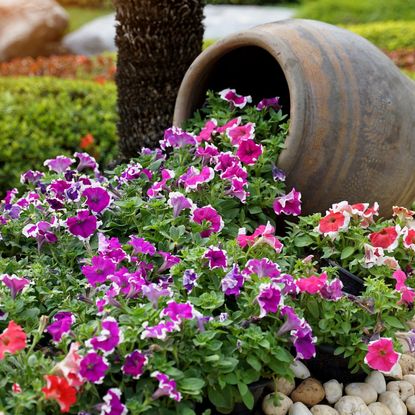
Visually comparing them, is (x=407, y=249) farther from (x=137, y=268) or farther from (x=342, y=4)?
(x=342, y=4)

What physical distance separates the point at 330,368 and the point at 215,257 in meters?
0.57

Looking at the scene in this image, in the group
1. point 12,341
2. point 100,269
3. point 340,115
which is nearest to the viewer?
point 12,341

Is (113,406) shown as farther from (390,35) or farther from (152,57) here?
(390,35)

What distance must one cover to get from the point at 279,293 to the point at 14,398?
0.76 m

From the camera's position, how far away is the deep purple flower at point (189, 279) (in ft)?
7.12

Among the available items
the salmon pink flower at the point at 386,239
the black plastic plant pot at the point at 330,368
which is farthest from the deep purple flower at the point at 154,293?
the salmon pink flower at the point at 386,239

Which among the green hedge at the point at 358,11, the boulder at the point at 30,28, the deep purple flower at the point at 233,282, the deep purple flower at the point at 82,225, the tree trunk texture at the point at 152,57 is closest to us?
the deep purple flower at the point at 233,282

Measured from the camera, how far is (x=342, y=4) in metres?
12.1

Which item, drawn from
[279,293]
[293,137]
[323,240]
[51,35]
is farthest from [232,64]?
[51,35]

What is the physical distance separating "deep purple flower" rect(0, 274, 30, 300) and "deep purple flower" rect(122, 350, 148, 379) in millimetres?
467

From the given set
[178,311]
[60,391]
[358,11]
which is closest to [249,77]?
[178,311]

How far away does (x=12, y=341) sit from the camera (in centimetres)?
187

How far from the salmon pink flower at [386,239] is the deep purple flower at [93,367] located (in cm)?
109

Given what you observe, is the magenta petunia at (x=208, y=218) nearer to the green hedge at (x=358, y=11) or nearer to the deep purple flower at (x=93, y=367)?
the deep purple flower at (x=93, y=367)
